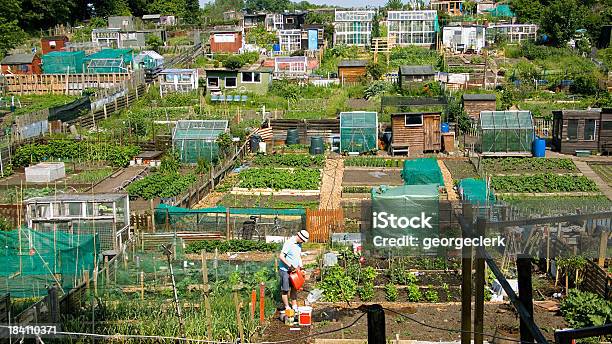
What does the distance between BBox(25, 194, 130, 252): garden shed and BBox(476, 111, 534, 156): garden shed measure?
570 inches

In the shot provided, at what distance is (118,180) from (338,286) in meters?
12.1

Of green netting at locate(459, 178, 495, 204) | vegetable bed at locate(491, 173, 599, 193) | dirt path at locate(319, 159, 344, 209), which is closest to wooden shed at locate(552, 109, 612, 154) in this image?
vegetable bed at locate(491, 173, 599, 193)

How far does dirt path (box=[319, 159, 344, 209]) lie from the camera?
20203mm

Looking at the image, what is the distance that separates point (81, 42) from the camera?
177ft

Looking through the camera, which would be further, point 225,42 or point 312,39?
point 225,42

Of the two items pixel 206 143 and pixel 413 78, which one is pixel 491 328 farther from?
pixel 413 78

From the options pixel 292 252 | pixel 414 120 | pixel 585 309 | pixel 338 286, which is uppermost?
pixel 414 120

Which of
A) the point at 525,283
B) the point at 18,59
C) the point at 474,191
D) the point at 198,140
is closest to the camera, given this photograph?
the point at 525,283

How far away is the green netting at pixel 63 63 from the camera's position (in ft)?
141

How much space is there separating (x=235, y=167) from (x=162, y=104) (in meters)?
12.2

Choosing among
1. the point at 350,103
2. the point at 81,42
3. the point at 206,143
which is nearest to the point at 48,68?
the point at 81,42

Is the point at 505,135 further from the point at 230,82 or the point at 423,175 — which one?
the point at 230,82

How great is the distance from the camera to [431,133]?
2644cm

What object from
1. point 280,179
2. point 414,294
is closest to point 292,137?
point 280,179
